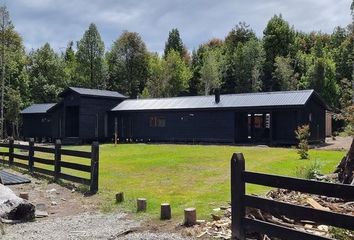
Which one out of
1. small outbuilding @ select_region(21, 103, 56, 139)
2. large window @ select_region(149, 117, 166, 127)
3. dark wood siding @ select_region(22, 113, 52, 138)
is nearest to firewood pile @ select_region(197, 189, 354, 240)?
large window @ select_region(149, 117, 166, 127)

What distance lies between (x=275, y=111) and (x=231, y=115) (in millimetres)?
3340

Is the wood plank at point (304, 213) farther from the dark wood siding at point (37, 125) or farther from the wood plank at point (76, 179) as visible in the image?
the dark wood siding at point (37, 125)

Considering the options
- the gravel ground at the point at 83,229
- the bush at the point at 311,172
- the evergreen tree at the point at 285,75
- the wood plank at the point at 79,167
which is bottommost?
the gravel ground at the point at 83,229

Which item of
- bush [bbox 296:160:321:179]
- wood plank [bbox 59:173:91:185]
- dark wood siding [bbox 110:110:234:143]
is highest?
dark wood siding [bbox 110:110:234:143]

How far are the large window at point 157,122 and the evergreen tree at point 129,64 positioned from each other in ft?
98.3

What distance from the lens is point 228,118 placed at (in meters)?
33.0

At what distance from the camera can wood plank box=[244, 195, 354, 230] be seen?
4766 millimetres

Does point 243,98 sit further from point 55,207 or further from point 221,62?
point 221,62

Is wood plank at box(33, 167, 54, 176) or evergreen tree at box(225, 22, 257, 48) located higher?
evergreen tree at box(225, 22, 257, 48)

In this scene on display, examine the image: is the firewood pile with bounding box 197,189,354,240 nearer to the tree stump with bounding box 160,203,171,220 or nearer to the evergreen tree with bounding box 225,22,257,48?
the tree stump with bounding box 160,203,171,220

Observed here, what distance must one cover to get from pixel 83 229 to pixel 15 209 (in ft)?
5.23

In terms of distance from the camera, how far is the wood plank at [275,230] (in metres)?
5.17

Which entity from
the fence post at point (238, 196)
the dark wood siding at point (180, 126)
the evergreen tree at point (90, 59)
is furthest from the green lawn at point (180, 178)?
the evergreen tree at point (90, 59)

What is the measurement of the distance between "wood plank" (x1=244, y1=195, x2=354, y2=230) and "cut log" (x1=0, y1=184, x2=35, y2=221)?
4.77 metres
